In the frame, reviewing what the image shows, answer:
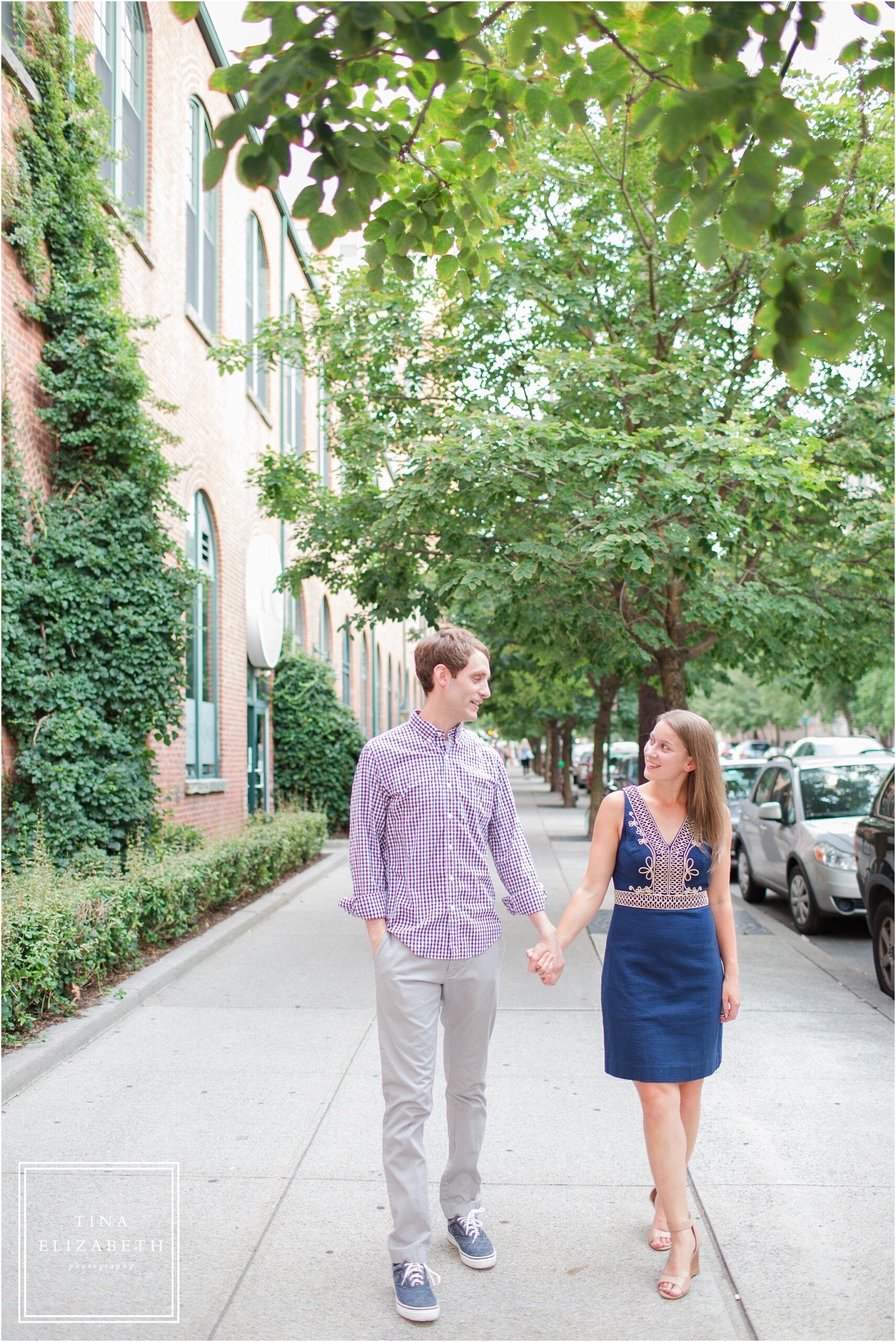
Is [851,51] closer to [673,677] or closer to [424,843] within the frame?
[424,843]

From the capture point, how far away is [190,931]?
958cm

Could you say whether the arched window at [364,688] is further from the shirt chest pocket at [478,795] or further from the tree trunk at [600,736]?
the shirt chest pocket at [478,795]

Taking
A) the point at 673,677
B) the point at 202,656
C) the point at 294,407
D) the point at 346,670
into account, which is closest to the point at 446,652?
the point at 673,677

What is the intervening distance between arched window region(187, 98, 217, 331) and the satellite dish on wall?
9.89ft

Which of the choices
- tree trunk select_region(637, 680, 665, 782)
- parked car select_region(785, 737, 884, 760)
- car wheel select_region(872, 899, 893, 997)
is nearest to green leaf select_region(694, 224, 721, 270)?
car wheel select_region(872, 899, 893, 997)

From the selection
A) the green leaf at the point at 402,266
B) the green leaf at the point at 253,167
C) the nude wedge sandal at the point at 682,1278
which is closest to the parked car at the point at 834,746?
the nude wedge sandal at the point at 682,1278

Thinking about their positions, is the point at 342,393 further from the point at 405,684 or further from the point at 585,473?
the point at 405,684

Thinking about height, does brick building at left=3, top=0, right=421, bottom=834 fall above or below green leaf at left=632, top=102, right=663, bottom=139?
above

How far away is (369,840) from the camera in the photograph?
3664 millimetres

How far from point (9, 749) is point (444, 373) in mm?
4998

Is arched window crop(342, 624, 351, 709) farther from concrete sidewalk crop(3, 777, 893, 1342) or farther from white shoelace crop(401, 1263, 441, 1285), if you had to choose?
white shoelace crop(401, 1263, 441, 1285)

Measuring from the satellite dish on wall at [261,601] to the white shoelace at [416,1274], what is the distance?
43.0 feet

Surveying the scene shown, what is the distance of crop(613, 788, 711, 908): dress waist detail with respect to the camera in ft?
12.2

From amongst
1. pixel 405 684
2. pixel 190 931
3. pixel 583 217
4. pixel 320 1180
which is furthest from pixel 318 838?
pixel 405 684
